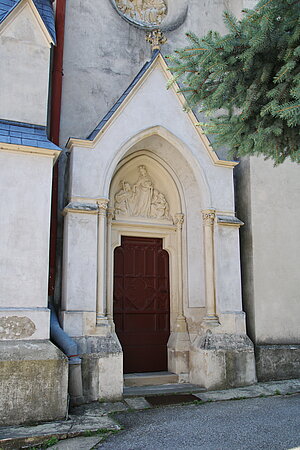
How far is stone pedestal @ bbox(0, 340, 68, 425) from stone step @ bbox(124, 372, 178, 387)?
2202 mm

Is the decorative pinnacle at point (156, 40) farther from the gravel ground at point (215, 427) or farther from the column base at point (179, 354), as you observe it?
the gravel ground at point (215, 427)

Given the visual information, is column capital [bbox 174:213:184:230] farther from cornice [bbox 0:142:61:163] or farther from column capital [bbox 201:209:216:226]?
cornice [bbox 0:142:61:163]

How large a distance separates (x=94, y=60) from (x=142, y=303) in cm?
479

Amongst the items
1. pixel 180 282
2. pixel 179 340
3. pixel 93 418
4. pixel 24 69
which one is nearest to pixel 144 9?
pixel 24 69

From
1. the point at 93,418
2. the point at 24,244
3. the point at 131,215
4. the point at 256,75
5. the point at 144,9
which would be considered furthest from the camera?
the point at 144,9

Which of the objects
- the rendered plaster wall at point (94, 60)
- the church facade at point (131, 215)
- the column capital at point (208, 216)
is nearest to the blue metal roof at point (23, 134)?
the church facade at point (131, 215)

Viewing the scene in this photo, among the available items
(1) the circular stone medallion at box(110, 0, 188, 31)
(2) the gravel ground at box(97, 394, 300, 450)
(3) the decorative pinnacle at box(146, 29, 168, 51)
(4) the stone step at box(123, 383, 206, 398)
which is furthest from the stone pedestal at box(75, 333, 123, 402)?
(1) the circular stone medallion at box(110, 0, 188, 31)

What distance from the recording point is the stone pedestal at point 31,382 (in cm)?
532

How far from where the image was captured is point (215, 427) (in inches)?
210

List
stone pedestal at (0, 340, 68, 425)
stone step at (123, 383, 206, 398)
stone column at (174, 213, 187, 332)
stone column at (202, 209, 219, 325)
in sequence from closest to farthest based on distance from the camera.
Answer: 1. stone pedestal at (0, 340, 68, 425)
2. stone step at (123, 383, 206, 398)
3. stone column at (202, 209, 219, 325)
4. stone column at (174, 213, 187, 332)

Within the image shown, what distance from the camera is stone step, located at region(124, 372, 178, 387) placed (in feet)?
24.9

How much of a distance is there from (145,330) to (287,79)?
5.56 meters

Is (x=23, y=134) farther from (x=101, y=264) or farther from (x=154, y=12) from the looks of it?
(x=154, y=12)

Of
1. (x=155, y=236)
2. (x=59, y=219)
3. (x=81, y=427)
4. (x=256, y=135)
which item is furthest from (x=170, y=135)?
(x=81, y=427)
